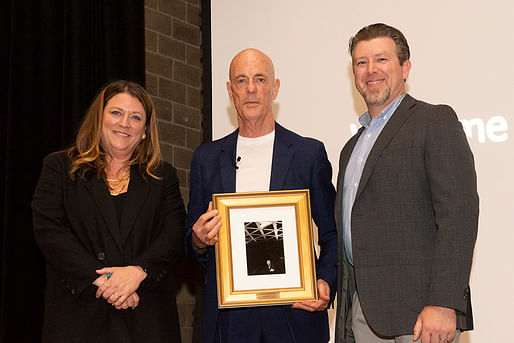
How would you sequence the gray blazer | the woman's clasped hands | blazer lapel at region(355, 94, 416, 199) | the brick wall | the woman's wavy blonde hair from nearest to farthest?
the gray blazer < blazer lapel at region(355, 94, 416, 199) < the woman's clasped hands < the woman's wavy blonde hair < the brick wall

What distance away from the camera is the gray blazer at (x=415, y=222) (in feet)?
7.34

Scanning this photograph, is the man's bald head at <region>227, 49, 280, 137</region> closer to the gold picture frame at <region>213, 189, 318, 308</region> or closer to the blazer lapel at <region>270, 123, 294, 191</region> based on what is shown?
the blazer lapel at <region>270, 123, 294, 191</region>

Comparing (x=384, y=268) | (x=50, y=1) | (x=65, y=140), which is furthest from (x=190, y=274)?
(x=384, y=268)

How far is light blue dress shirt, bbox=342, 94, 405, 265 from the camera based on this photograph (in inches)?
102

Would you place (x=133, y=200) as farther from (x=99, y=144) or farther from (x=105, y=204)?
(x=99, y=144)

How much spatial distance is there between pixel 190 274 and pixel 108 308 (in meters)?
2.41

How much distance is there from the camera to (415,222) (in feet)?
7.78

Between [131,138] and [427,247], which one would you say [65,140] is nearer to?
[131,138]

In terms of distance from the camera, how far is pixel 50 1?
4.42m

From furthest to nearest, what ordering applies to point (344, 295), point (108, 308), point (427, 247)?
point (108, 308)
point (344, 295)
point (427, 247)

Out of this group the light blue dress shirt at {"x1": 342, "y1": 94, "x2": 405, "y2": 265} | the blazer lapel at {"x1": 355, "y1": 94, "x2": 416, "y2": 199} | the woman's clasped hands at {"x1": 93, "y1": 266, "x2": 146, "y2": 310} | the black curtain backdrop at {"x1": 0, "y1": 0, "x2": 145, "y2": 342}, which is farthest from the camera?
the black curtain backdrop at {"x1": 0, "y1": 0, "x2": 145, "y2": 342}

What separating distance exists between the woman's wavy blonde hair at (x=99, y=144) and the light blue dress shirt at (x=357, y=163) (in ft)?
2.88

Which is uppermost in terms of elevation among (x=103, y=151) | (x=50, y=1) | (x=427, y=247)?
(x=50, y=1)

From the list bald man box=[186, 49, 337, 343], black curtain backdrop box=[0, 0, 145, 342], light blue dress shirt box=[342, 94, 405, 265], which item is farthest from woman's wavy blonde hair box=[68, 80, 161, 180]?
black curtain backdrop box=[0, 0, 145, 342]
